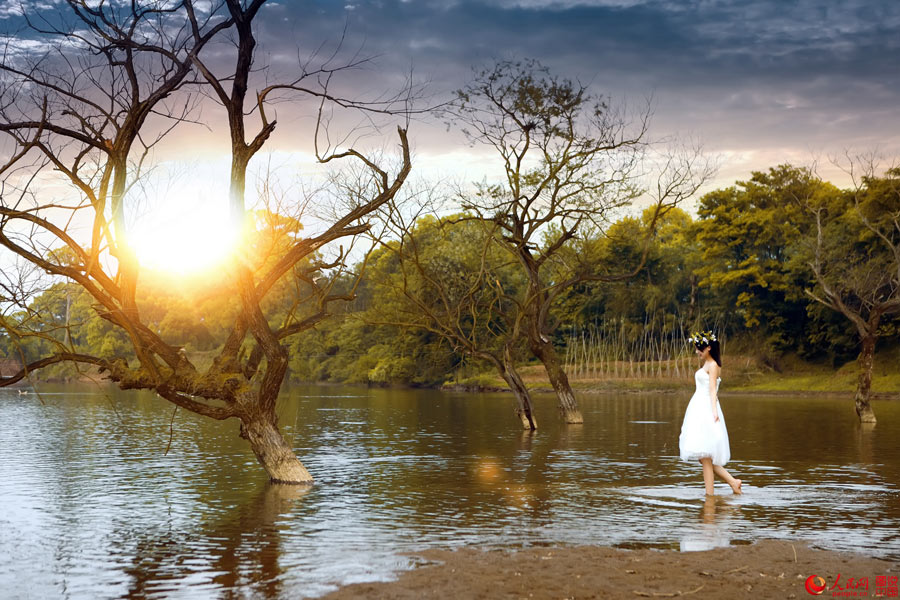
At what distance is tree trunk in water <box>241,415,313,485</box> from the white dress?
7194 millimetres

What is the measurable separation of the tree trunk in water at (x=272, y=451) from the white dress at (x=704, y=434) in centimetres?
719

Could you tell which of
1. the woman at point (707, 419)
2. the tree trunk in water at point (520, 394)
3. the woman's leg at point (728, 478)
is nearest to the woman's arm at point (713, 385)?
the woman at point (707, 419)

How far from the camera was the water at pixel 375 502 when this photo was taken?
33.2ft

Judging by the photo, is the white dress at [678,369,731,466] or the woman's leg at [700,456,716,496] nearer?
the white dress at [678,369,731,466]

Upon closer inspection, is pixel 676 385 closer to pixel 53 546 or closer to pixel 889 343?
pixel 889 343

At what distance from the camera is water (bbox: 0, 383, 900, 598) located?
10.1 m

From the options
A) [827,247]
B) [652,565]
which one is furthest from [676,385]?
Answer: [652,565]

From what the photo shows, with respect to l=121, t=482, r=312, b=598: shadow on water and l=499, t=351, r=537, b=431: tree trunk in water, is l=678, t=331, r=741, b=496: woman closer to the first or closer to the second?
l=121, t=482, r=312, b=598: shadow on water

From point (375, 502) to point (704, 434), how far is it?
208 inches

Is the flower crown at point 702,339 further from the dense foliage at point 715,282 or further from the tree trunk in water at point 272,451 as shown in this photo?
the dense foliage at point 715,282

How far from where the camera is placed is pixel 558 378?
32656 mm

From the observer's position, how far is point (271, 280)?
16.8 metres

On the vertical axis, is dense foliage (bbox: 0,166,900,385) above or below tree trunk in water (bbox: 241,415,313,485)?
above

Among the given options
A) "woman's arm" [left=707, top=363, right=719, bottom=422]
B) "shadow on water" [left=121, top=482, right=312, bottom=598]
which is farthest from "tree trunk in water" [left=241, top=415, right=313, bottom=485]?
"woman's arm" [left=707, top=363, right=719, bottom=422]
